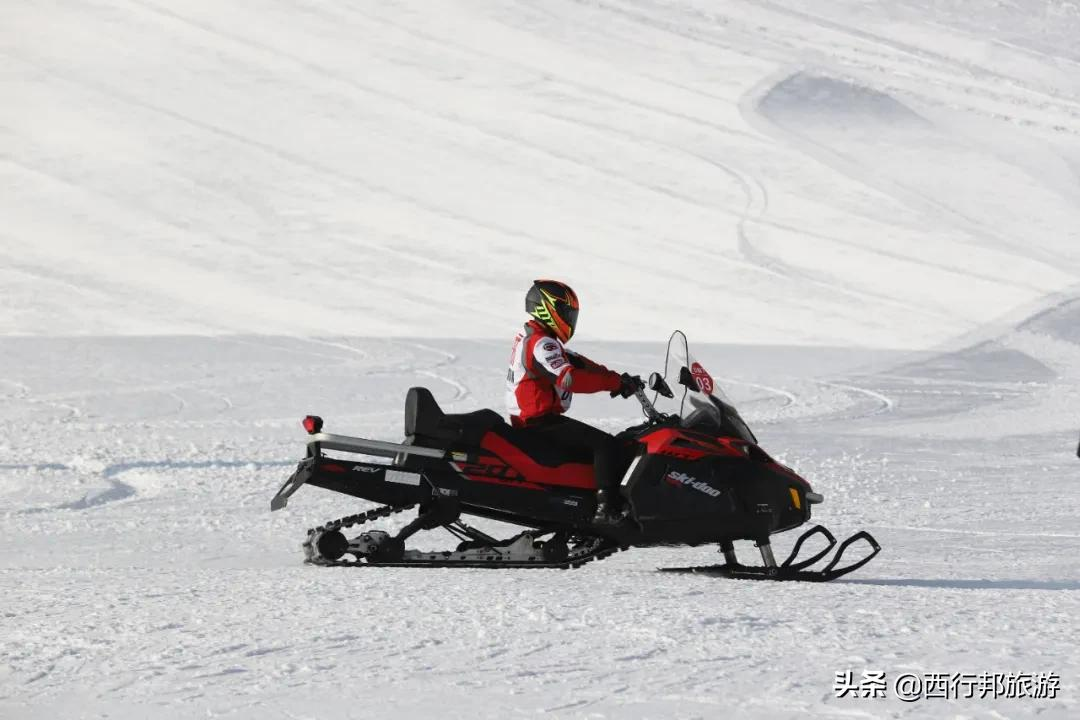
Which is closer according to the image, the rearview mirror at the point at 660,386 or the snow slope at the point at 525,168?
the rearview mirror at the point at 660,386

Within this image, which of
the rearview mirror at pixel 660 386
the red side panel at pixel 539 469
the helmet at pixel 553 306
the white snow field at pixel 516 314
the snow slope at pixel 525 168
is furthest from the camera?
the snow slope at pixel 525 168

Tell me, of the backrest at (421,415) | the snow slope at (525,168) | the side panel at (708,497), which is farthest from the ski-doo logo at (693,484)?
the snow slope at (525,168)

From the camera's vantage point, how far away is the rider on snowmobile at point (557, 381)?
6.02m

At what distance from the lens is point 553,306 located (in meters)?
6.07

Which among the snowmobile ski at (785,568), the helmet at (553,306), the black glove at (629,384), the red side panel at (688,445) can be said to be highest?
the helmet at (553,306)

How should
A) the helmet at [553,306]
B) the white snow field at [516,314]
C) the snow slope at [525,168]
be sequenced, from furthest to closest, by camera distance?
the snow slope at [525,168], the helmet at [553,306], the white snow field at [516,314]

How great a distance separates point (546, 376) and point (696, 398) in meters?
0.62

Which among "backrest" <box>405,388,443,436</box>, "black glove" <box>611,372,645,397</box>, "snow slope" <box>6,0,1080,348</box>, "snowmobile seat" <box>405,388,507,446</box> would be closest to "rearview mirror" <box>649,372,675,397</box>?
"black glove" <box>611,372,645,397</box>

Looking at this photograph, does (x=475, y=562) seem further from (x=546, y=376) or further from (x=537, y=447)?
(x=546, y=376)

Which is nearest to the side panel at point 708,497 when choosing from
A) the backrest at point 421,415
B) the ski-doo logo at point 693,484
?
the ski-doo logo at point 693,484

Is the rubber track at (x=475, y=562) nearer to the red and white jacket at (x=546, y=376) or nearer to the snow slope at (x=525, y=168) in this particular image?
the red and white jacket at (x=546, y=376)

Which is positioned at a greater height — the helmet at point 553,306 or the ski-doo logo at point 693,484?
the helmet at point 553,306

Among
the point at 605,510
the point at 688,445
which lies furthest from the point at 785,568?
the point at 605,510

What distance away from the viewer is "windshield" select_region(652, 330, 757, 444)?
609 cm
